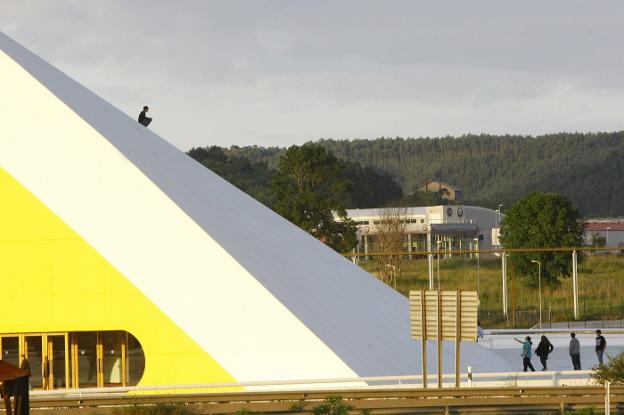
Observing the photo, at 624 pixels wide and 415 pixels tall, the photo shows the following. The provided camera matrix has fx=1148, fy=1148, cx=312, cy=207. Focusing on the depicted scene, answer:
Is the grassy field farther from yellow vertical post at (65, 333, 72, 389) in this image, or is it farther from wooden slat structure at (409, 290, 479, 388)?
wooden slat structure at (409, 290, 479, 388)

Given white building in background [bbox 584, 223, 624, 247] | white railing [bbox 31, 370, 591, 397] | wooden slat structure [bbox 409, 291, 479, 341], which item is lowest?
white railing [bbox 31, 370, 591, 397]

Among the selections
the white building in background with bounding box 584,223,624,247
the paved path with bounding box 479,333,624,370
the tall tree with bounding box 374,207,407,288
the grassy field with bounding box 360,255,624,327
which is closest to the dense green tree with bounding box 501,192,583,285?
the grassy field with bounding box 360,255,624,327

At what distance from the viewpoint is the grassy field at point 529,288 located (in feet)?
179

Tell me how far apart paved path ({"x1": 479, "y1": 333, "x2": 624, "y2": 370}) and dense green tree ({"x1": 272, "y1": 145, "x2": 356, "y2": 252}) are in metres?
30.3

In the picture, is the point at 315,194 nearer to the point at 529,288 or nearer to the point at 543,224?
the point at 529,288

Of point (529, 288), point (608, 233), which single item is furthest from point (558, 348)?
point (608, 233)

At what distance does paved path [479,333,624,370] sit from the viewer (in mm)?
26681

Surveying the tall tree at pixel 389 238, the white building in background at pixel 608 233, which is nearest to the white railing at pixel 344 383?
the tall tree at pixel 389 238

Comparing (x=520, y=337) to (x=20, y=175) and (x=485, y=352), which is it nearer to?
(x=485, y=352)

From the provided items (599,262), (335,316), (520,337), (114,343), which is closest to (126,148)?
(114,343)

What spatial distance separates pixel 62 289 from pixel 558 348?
48.1 feet

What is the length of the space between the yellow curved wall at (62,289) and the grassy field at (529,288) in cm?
2988

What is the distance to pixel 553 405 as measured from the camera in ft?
55.4

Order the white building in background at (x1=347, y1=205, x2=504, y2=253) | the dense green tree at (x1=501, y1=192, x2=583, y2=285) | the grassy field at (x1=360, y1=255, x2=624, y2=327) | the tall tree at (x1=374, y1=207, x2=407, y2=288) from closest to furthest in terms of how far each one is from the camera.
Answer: the grassy field at (x1=360, y1=255, x2=624, y2=327) < the dense green tree at (x1=501, y1=192, x2=583, y2=285) < the tall tree at (x1=374, y1=207, x2=407, y2=288) < the white building in background at (x1=347, y1=205, x2=504, y2=253)
